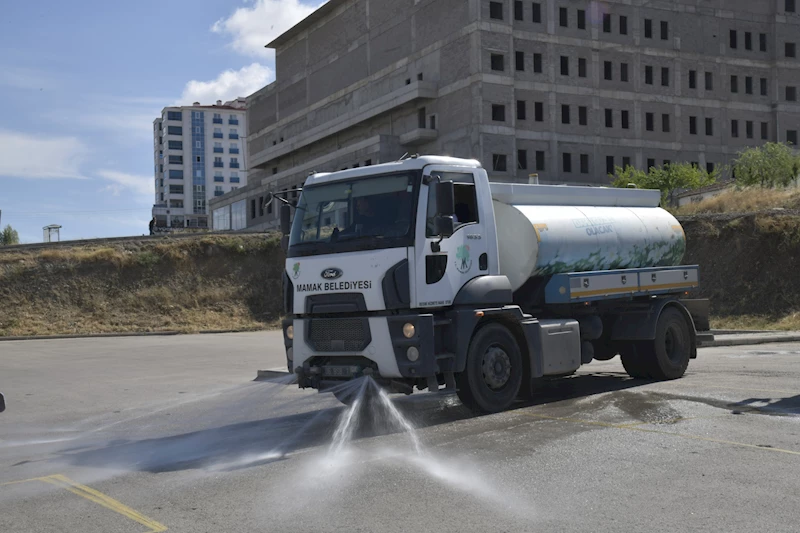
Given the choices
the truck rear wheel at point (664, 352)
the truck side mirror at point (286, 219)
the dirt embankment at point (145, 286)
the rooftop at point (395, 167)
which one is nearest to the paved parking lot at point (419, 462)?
the truck rear wheel at point (664, 352)

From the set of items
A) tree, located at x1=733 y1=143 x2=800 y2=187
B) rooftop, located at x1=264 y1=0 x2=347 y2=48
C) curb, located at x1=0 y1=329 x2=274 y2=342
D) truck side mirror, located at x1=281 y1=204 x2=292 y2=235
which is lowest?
curb, located at x1=0 y1=329 x2=274 y2=342

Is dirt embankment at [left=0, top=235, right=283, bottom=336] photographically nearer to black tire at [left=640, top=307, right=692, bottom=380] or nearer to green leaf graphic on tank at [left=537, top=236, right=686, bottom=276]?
green leaf graphic on tank at [left=537, top=236, right=686, bottom=276]

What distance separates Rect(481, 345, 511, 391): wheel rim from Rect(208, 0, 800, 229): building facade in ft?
177

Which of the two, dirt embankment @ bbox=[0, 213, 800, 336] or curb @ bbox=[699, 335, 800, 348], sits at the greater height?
dirt embankment @ bbox=[0, 213, 800, 336]

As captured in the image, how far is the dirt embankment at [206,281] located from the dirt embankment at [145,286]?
52mm

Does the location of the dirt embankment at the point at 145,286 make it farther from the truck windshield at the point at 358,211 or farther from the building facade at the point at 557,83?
the truck windshield at the point at 358,211

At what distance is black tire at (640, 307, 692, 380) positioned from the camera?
14.4 metres

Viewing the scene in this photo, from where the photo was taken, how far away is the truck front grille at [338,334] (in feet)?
34.4

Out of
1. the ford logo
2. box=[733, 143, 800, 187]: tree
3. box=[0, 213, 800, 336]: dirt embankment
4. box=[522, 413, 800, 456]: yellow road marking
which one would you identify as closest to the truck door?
the ford logo

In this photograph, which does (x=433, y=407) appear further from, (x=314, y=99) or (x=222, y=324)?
(x=314, y=99)

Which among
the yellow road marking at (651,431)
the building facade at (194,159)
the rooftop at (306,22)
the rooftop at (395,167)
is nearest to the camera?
the yellow road marking at (651,431)

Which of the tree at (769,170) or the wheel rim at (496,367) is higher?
the tree at (769,170)

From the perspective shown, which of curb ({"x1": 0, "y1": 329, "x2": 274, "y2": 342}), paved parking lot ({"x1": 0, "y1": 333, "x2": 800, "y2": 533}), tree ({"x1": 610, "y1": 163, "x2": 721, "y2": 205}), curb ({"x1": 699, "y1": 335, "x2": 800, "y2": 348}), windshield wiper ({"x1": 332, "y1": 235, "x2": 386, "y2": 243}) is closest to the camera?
paved parking lot ({"x1": 0, "y1": 333, "x2": 800, "y2": 533})

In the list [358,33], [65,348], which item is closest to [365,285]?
[65,348]
